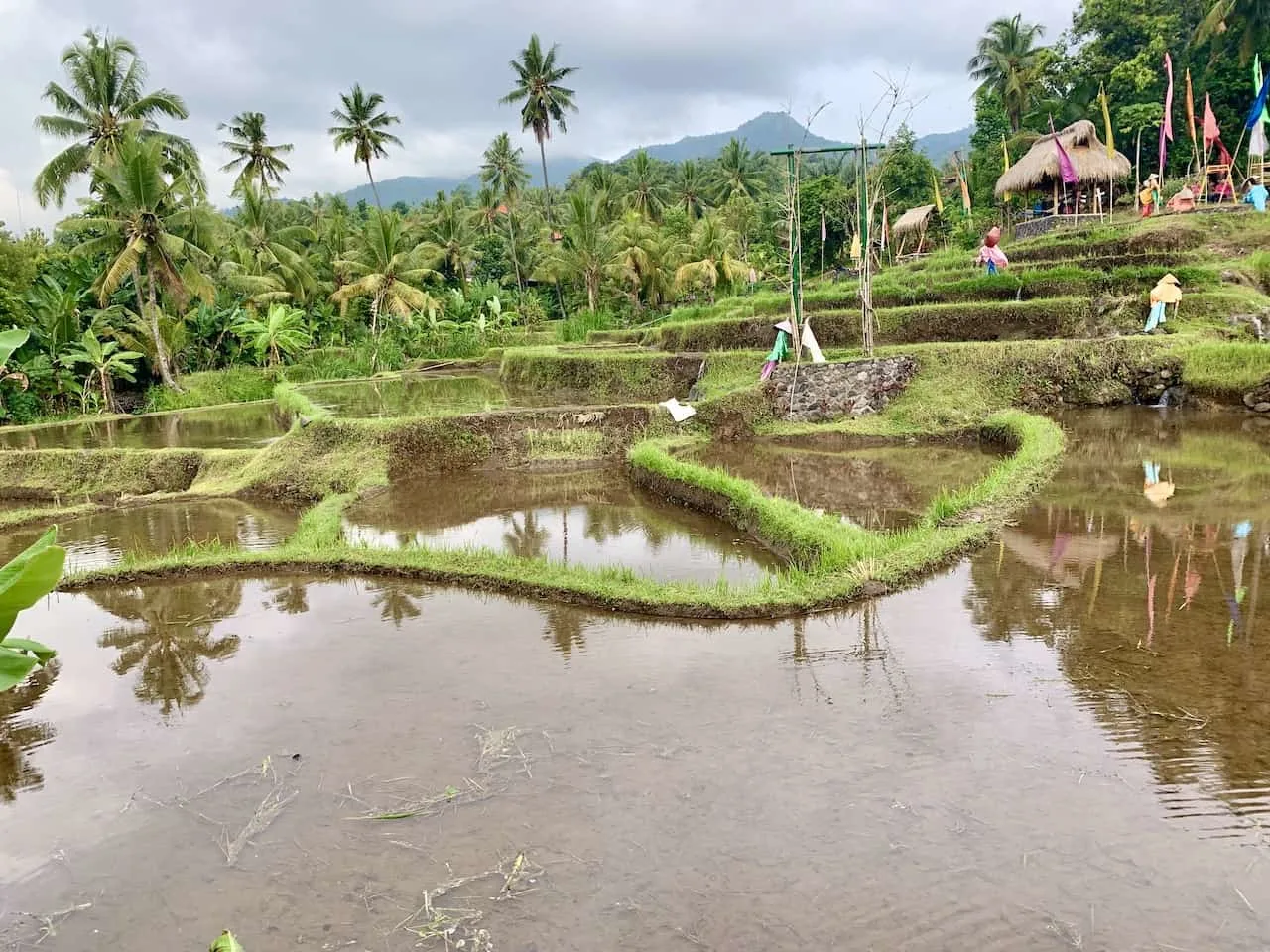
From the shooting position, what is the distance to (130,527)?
413 inches

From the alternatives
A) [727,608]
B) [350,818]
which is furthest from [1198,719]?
[350,818]

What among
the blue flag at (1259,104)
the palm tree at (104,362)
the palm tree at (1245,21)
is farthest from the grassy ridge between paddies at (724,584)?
the palm tree at (1245,21)

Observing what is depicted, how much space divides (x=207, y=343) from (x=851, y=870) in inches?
984

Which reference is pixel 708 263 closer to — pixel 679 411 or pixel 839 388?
pixel 839 388

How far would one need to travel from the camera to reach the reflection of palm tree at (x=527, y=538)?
891 centimetres

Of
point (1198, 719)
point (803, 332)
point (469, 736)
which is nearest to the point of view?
point (1198, 719)

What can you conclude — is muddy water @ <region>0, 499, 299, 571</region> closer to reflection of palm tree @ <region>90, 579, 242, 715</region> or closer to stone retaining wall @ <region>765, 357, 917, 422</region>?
reflection of palm tree @ <region>90, 579, 242, 715</region>

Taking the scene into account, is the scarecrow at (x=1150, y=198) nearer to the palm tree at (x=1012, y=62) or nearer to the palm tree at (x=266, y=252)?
the palm tree at (x=1012, y=62)

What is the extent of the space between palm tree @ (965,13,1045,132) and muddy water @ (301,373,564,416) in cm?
2347

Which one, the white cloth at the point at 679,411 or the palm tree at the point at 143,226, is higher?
the palm tree at the point at 143,226

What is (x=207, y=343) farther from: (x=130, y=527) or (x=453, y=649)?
(x=453, y=649)

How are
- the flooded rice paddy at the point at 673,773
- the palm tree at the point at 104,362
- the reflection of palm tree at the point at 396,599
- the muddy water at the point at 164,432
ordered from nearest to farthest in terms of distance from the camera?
the flooded rice paddy at the point at 673,773, the reflection of palm tree at the point at 396,599, the muddy water at the point at 164,432, the palm tree at the point at 104,362

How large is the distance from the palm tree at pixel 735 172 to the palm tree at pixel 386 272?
21523mm

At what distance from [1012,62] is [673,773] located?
1356 inches
